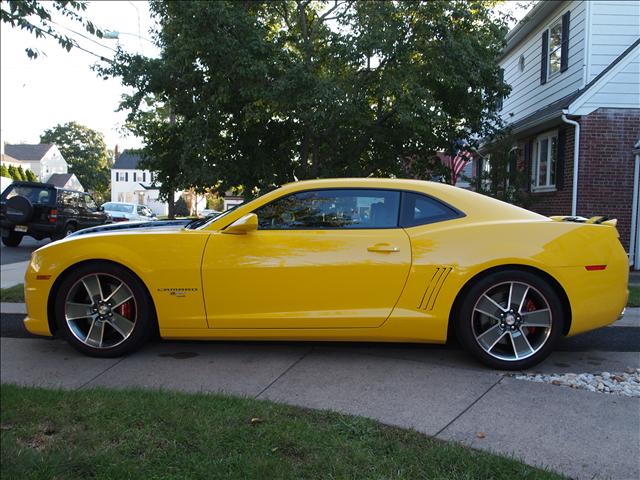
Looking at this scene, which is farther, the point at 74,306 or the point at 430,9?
the point at 430,9

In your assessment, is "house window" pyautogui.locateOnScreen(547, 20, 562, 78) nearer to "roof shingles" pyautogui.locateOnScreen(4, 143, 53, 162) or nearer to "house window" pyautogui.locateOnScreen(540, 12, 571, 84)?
"house window" pyautogui.locateOnScreen(540, 12, 571, 84)

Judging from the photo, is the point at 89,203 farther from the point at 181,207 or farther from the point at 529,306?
the point at 181,207

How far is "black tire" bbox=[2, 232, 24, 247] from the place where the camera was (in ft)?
47.4

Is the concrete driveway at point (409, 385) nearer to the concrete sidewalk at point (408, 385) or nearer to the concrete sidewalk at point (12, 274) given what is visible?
the concrete sidewalk at point (408, 385)

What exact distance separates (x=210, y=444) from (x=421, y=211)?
237cm

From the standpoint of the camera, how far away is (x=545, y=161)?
12.7 m

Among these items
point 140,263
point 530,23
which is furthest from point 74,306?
point 530,23

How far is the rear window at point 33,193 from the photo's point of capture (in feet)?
47.2


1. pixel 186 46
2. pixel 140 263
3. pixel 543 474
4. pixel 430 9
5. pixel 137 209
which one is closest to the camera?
pixel 543 474

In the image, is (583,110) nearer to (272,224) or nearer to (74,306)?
(272,224)

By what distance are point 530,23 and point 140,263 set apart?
1269 cm

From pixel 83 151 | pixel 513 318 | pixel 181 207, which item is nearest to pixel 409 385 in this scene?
pixel 513 318

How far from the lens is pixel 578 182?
10664 millimetres

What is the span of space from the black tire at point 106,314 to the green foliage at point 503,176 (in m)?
8.58
